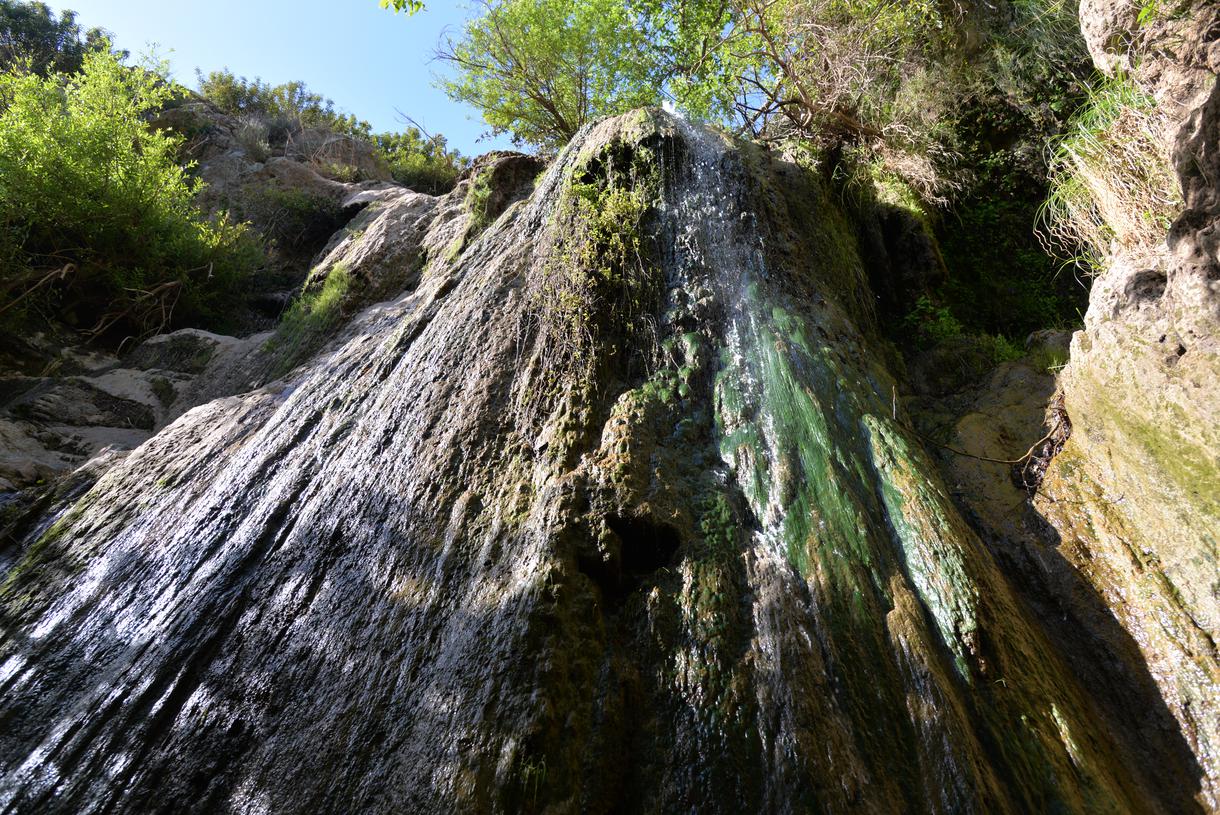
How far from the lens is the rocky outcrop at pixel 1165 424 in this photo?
306 centimetres

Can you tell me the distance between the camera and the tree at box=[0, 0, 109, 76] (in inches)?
579

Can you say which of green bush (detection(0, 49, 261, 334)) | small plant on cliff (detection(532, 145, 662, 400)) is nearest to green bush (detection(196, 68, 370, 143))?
green bush (detection(0, 49, 261, 334))

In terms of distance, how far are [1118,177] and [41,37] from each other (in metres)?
21.9

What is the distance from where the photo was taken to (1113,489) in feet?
12.0

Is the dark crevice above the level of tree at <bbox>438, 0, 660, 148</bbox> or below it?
below

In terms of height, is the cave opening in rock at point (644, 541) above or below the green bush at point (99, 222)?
below

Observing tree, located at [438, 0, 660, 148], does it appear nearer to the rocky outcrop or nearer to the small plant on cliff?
the small plant on cliff

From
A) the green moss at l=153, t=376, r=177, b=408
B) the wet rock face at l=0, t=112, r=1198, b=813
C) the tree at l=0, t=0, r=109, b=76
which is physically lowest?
the wet rock face at l=0, t=112, r=1198, b=813

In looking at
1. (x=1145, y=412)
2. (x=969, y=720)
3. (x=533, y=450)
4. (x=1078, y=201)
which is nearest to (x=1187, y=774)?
(x=969, y=720)

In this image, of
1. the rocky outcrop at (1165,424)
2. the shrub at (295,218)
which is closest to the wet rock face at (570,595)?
the rocky outcrop at (1165,424)

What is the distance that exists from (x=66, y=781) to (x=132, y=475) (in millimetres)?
2843

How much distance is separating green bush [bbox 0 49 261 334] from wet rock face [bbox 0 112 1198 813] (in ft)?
14.2

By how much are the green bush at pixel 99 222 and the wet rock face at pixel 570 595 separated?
4.33 meters

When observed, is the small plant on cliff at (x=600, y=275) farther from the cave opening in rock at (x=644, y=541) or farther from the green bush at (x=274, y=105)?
the green bush at (x=274, y=105)
